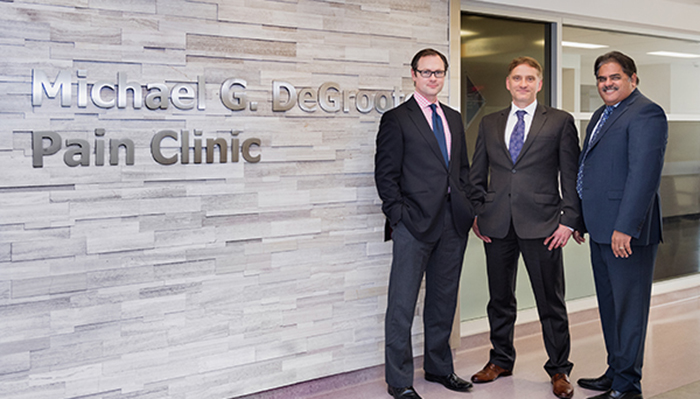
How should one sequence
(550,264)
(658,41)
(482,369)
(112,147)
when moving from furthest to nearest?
1. (658,41)
2. (482,369)
3. (550,264)
4. (112,147)

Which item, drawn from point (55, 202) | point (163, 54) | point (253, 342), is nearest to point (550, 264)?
point (253, 342)

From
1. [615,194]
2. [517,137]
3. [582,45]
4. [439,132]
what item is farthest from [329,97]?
[582,45]

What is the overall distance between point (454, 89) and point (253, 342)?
6.83 feet

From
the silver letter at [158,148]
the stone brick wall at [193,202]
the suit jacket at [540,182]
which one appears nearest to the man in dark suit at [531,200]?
the suit jacket at [540,182]

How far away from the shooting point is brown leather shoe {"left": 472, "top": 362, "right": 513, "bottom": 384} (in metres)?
3.76

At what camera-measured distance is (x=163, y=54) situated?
10.0 ft

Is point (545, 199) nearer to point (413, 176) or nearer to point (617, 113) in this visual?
point (617, 113)

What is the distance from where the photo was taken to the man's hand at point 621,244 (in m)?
3.24

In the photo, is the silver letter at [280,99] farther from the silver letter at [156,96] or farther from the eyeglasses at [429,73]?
the eyeglasses at [429,73]

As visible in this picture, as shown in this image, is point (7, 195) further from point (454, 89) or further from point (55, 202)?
point (454, 89)

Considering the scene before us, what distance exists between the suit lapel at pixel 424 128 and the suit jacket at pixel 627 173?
88cm

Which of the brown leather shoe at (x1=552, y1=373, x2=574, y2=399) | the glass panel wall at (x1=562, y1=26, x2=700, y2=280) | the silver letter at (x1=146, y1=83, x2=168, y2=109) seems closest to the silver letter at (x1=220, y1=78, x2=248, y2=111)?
the silver letter at (x1=146, y1=83, x2=168, y2=109)

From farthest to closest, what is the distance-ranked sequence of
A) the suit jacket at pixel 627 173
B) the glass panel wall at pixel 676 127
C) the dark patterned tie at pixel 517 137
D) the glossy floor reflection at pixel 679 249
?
the glossy floor reflection at pixel 679 249, the glass panel wall at pixel 676 127, the dark patterned tie at pixel 517 137, the suit jacket at pixel 627 173

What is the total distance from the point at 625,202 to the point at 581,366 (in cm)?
138
